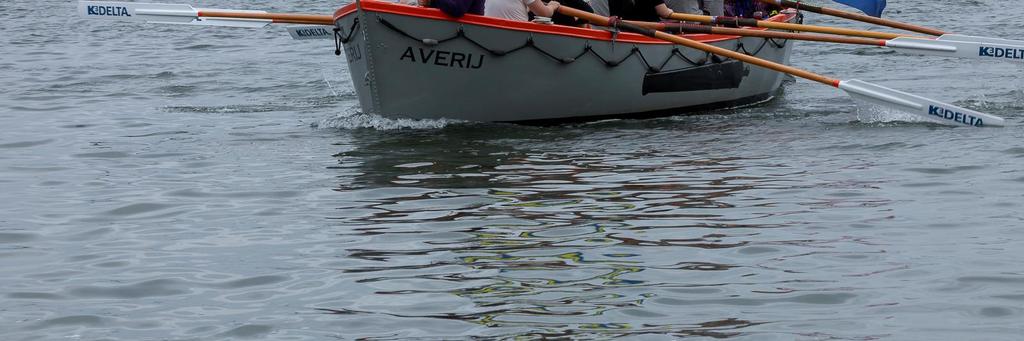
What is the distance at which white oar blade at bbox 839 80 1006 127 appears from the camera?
1308 cm

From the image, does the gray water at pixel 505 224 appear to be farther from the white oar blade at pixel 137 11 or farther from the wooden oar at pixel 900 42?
the white oar blade at pixel 137 11

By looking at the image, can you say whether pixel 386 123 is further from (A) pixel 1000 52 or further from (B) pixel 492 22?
(A) pixel 1000 52

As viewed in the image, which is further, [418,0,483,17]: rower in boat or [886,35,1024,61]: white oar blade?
[886,35,1024,61]: white oar blade

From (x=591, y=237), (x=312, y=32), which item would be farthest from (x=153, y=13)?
(x=591, y=237)

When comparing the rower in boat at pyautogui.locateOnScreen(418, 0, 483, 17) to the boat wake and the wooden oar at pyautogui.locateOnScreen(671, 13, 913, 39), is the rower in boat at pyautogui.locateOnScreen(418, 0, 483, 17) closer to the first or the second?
the boat wake

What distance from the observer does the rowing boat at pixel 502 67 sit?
1283 cm

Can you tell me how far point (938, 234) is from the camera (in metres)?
8.68

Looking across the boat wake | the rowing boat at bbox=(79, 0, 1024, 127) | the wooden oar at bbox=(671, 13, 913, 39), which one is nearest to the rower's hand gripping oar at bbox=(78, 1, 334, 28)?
the rowing boat at bbox=(79, 0, 1024, 127)

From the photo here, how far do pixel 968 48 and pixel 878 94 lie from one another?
990 millimetres

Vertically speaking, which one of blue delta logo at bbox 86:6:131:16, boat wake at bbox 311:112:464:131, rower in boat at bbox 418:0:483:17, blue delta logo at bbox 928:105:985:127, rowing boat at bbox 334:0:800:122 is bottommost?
boat wake at bbox 311:112:464:131

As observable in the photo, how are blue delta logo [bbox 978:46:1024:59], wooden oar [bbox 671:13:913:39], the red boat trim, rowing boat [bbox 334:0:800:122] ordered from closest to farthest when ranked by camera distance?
the red boat trim → rowing boat [bbox 334:0:800:122] → blue delta logo [bbox 978:46:1024:59] → wooden oar [bbox 671:13:913:39]

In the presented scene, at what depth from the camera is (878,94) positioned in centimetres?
1337

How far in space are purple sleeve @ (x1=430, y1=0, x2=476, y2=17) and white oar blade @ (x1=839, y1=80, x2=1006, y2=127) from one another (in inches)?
138

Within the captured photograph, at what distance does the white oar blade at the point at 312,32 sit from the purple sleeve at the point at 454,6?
3311 millimetres
